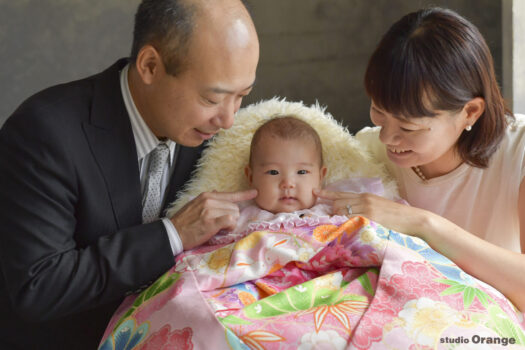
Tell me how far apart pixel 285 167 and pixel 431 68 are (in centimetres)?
58

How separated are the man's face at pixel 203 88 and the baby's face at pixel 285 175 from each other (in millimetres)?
271

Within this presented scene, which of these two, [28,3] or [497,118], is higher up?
[28,3]

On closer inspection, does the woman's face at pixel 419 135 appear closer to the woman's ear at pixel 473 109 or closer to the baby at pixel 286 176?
the woman's ear at pixel 473 109

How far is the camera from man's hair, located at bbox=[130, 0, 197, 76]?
1.70 m

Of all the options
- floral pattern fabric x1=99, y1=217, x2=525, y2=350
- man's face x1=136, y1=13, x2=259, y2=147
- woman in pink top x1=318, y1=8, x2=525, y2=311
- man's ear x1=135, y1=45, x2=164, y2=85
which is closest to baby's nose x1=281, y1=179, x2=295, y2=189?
woman in pink top x1=318, y1=8, x2=525, y2=311

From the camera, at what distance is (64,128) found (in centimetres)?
168

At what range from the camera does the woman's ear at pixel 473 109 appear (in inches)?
71.3

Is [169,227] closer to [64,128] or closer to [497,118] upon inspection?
[64,128]

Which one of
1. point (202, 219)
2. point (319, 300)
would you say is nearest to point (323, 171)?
point (202, 219)


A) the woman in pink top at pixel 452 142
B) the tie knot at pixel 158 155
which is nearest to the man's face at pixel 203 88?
the tie knot at pixel 158 155

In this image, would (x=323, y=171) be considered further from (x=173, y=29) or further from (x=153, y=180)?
(x=173, y=29)

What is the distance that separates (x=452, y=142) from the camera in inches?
74.8

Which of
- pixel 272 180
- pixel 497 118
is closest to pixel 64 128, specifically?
pixel 272 180

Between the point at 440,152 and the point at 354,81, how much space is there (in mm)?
2209
